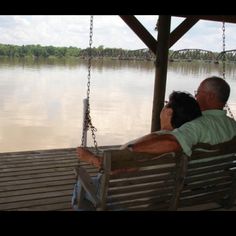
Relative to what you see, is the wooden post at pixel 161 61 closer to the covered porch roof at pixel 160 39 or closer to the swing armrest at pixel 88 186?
the covered porch roof at pixel 160 39

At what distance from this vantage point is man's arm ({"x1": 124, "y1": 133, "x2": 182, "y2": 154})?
8.31 ft

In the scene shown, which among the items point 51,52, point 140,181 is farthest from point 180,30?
point 51,52

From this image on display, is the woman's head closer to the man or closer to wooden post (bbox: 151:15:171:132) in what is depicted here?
the man

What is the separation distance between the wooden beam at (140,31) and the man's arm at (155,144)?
338 centimetres

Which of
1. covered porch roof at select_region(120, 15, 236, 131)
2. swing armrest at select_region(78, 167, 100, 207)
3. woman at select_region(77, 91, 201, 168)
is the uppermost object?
covered porch roof at select_region(120, 15, 236, 131)

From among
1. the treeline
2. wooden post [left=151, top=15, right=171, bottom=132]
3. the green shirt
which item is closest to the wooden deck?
the green shirt

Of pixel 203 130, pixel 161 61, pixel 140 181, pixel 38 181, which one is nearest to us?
pixel 140 181

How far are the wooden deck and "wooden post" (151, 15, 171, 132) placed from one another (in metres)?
1.50

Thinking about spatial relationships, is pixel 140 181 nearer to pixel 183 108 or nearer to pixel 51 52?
pixel 183 108

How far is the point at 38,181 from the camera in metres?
5.12

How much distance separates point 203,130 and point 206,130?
0.10 feet
